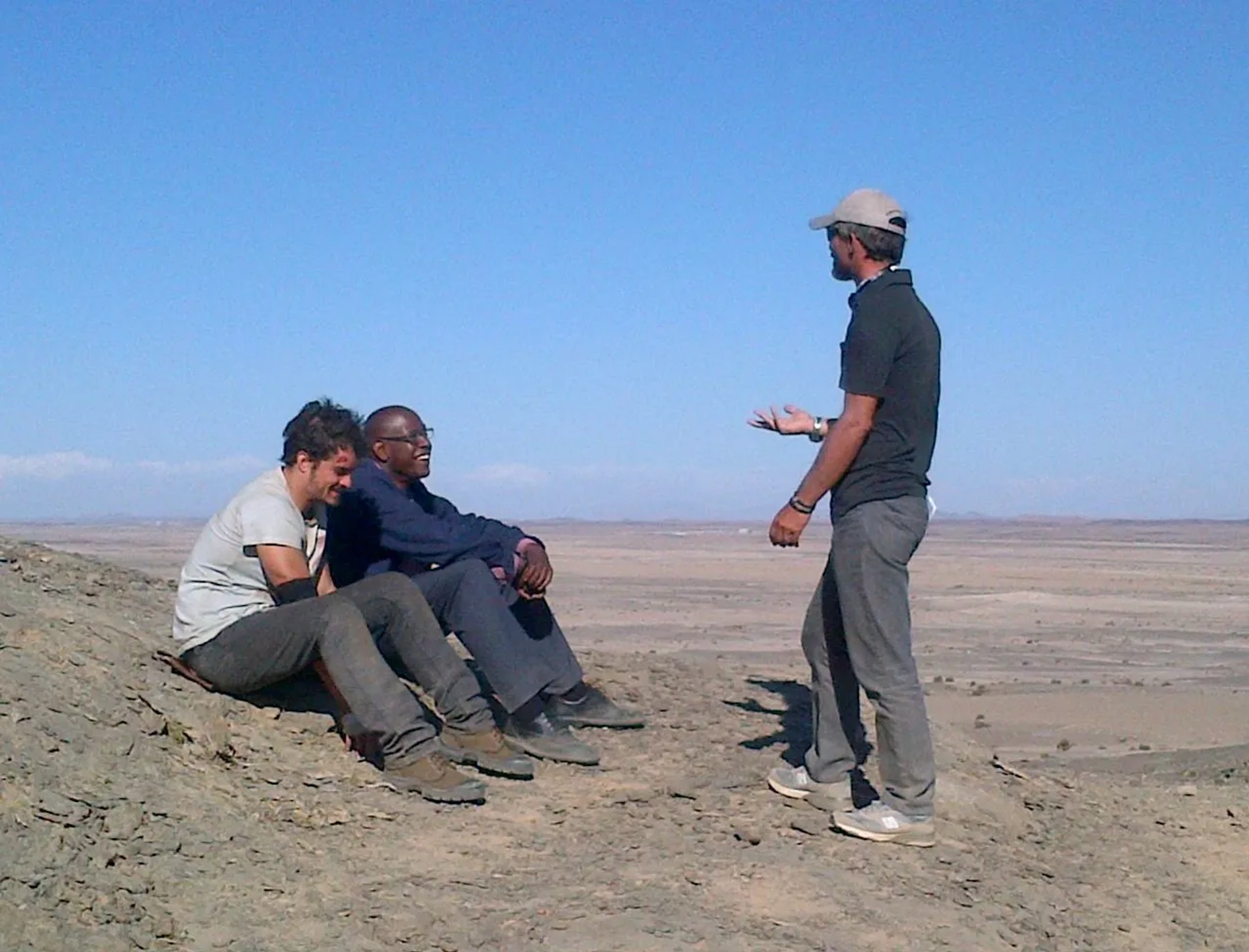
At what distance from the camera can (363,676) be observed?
5418 mm

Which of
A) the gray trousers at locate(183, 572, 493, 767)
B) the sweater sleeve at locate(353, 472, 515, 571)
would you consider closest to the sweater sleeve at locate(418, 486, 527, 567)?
the sweater sleeve at locate(353, 472, 515, 571)

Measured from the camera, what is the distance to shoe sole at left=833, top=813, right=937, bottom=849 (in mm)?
5250

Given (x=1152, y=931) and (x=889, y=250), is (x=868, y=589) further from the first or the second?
(x=1152, y=931)

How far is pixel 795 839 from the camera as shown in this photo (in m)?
5.28

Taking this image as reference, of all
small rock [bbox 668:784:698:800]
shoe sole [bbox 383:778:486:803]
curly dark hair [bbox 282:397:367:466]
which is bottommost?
small rock [bbox 668:784:698:800]

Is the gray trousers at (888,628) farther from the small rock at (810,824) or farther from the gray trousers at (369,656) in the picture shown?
the gray trousers at (369,656)

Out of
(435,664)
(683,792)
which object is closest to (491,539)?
(435,664)

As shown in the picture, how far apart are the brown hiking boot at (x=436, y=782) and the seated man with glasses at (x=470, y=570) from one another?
2.16 ft

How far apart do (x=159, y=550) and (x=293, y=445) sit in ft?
181

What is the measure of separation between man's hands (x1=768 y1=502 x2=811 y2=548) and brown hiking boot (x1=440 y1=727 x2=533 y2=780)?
58.9 inches

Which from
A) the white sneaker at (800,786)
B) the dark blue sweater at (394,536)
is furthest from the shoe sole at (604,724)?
the white sneaker at (800,786)

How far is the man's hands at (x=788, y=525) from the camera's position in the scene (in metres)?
5.16

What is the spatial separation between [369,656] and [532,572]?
107 centimetres

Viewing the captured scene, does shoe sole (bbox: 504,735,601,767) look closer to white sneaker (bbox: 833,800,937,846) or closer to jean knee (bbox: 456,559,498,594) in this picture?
jean knee (bbox: 456,559,498,594)
